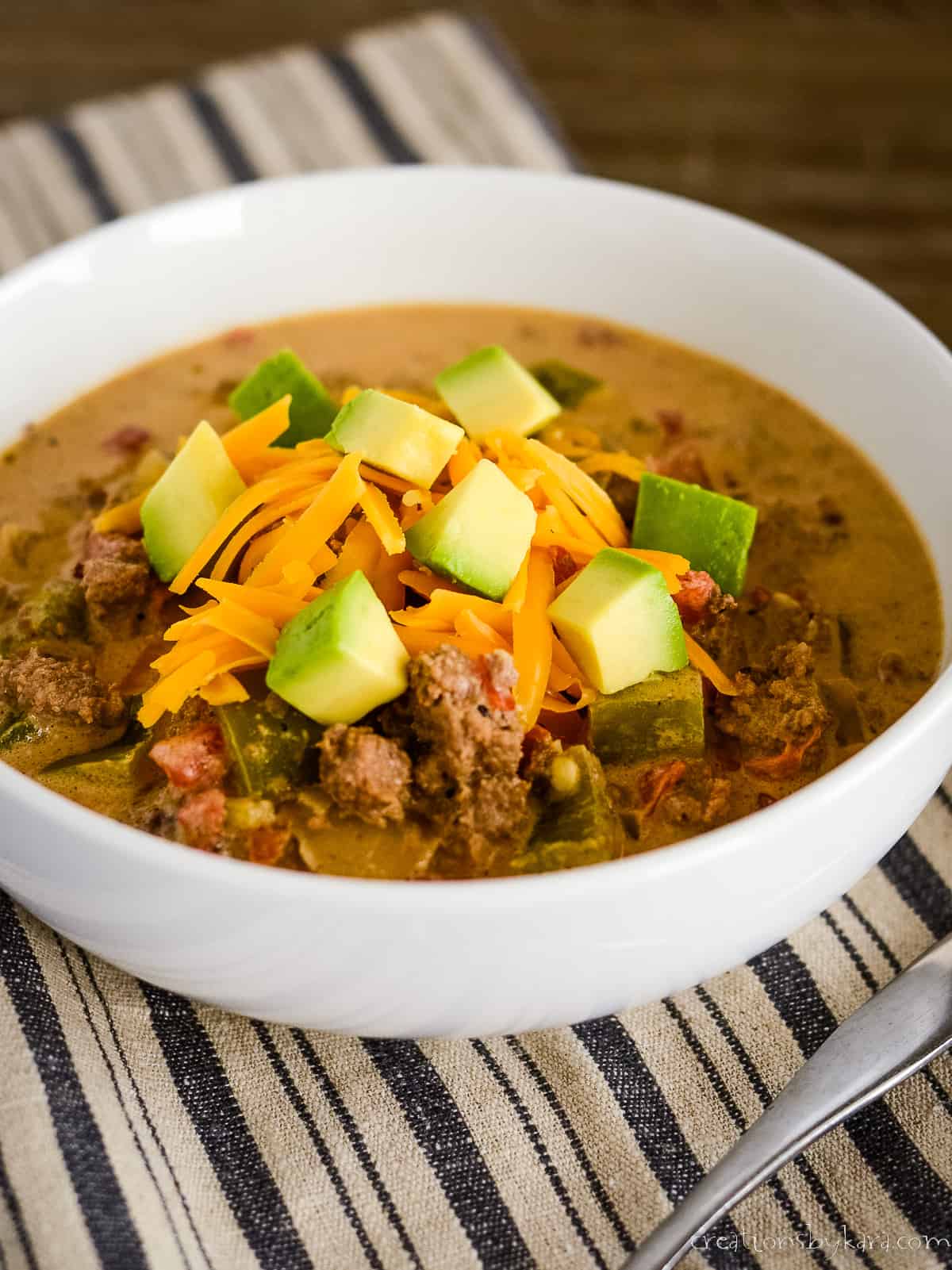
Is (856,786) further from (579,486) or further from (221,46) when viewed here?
(221,46)

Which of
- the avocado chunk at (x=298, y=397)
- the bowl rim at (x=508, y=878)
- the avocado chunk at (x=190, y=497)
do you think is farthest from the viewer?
the avocado chunk at (x=298, y=397)

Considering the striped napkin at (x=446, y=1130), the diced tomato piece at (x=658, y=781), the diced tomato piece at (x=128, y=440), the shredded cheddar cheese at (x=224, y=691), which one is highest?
the shredded cheddar cheese at (x=224, y=691)

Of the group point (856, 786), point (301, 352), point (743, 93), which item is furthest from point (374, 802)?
point (743, 93)

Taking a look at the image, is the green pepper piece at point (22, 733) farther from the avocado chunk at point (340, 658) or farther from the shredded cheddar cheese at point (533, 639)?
the shredded cheddar cheese at point (533, 639)

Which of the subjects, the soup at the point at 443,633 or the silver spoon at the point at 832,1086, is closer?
the silver spoon at the point at 832,1086

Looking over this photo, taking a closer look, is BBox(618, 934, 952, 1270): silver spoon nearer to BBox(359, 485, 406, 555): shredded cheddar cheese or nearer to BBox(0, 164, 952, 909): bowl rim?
BBox(0, 164, 952, 909): bowl rim

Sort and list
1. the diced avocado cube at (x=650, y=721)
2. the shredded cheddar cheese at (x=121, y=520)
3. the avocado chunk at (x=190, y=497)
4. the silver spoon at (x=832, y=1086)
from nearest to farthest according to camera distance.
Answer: the silver spoon at (x=832, y=1086) → the diced avocado cube at (x=650, y=721) → the avocado chunk at (x=190, y=497) → the shredded cheddar cheese at (x=121, y=520)

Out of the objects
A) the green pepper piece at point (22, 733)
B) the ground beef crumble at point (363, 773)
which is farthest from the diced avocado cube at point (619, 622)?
the green pepper piece at point (22, 733)
